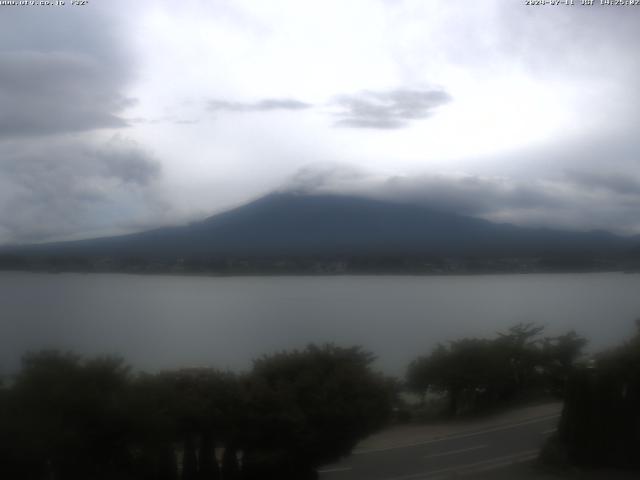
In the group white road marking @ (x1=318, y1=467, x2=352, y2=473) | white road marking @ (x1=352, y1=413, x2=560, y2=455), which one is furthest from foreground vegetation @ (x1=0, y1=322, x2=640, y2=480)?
white road marking @ (x1=352, y1=413, x2=560, y2=455)

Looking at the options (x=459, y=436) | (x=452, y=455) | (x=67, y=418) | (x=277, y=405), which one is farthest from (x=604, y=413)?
(x=67, y=418)

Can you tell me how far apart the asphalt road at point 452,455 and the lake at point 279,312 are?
1419 millimetres

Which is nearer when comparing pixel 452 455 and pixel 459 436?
pixel 452 455

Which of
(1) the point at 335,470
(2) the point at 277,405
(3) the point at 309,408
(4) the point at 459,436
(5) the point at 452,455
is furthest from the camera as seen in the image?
(4) the point at 459,436

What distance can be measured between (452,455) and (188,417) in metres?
4.12

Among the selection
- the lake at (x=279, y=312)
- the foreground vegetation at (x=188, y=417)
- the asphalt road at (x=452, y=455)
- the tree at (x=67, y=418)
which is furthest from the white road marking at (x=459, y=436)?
the tree at (x=67, y=418)

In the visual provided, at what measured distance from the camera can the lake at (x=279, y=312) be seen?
1082cm

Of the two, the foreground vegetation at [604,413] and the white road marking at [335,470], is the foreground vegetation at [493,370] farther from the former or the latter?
the white road marking at [335,470]

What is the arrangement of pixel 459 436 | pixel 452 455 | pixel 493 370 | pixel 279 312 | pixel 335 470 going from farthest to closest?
pixel 493 370
pixel 279 312
pixel 459 436
pixel 452 455
pixel 335 470

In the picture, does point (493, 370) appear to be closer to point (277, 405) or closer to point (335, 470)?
point (335, 470)

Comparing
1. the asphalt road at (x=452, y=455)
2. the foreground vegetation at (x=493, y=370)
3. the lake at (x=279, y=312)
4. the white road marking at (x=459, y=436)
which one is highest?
the lake at (x=279, y=312)

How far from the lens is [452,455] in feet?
36.9

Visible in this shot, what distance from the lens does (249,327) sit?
12055 millimetres

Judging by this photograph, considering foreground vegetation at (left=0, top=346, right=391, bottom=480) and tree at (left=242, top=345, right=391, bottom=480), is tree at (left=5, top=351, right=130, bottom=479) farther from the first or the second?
tree at (left=242, top=345, right=391, bottom=480)
